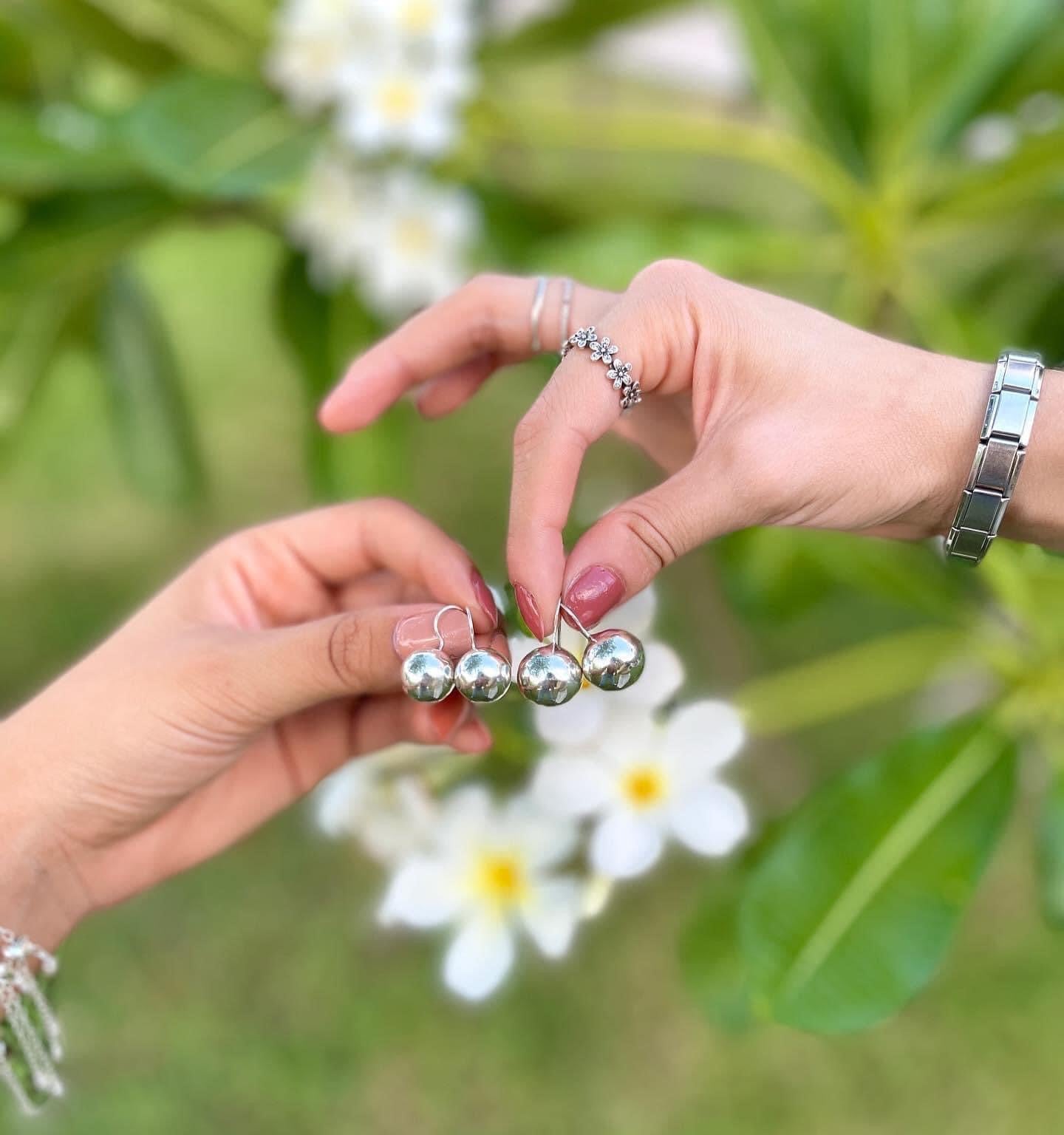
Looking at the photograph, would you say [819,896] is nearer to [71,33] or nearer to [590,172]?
[590,172]

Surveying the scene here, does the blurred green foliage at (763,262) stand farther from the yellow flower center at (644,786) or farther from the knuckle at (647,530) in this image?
the knuckle at (647,530)

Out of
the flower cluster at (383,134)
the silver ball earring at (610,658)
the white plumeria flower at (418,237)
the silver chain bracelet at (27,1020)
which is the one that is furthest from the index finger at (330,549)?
the white plumeria flower at (418,237)

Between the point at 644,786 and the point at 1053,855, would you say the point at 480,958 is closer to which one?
the point at 644,786

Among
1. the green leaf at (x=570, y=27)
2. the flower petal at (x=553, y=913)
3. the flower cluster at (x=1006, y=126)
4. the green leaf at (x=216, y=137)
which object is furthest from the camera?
the green leaf at (x=570, y=27)

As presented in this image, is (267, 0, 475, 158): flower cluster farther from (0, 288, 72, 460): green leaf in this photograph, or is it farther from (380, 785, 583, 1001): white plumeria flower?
(380, 785, 583, 1001): white plumeria flower

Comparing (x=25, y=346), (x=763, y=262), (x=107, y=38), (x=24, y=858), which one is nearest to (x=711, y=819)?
(x=24, y=858)

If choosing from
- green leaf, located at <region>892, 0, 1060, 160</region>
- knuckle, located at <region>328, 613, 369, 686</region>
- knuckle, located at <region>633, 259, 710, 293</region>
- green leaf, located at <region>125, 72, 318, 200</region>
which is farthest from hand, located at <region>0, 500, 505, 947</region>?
green leaf, located at <region>892, 0, 1060, 160</region>
